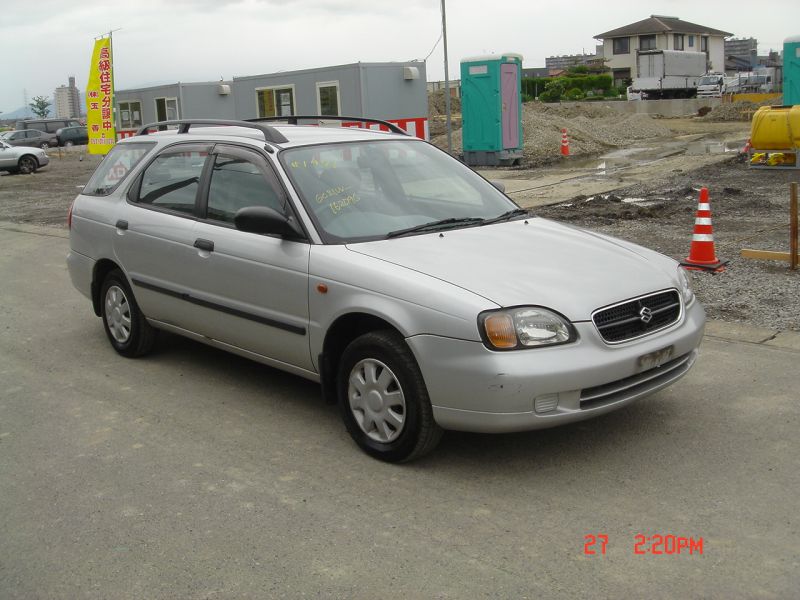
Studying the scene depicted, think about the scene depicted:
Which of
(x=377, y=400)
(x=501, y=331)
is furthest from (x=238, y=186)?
(x=501, y=331)

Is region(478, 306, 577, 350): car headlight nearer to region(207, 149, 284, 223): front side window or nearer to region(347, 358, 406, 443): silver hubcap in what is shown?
region(347, 358, 406, 443): silver hubcap

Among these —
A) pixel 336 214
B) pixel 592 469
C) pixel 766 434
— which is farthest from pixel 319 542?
pixel 766 434

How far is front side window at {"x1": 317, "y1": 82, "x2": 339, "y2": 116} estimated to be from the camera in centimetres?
2189

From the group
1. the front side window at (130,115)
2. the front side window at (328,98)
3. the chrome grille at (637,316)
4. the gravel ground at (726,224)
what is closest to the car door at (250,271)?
the chrome grille at (637,316)

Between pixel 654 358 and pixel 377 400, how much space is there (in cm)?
139

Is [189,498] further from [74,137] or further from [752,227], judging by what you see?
[74,137]

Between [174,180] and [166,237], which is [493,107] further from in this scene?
[166,237]

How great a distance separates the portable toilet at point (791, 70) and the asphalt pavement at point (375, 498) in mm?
17437

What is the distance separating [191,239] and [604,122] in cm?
3245

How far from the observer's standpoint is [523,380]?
13.6 ft

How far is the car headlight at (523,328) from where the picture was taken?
421 cm

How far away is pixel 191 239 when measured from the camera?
5824 millimetres

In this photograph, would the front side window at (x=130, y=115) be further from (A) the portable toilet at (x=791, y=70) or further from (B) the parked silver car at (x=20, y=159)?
(A) the portable toilet at (x=791, y=70)

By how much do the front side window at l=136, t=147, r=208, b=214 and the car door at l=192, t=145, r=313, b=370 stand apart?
0.64ft
